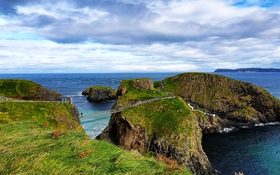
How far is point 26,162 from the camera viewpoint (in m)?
19.1

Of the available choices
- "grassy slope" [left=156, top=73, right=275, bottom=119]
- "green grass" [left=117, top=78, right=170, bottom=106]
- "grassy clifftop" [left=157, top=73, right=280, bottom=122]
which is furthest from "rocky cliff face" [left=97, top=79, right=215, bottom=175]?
"grassy slope" [left=156, top=73, right=275, bottom=119]

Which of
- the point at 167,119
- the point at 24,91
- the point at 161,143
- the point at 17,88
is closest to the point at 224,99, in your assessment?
the point at 167,119

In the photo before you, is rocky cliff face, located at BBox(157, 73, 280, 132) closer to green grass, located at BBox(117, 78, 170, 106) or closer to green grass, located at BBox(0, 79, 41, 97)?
green grass, located at BBox(117, 78, 170, 106)

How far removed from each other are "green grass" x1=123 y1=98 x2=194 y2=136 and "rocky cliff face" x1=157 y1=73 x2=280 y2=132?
32.2 meters

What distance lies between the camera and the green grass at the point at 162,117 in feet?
224

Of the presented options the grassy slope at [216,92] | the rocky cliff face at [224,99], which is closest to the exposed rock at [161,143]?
the rocky cliff face at [224,99]

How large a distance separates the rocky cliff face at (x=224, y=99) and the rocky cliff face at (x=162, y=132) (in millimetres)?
34611

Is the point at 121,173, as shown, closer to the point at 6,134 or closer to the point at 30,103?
the point at 6,134

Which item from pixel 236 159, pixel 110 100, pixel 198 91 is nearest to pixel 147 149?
pixel 236 159

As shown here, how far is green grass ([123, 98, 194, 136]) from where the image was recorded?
68.2 m

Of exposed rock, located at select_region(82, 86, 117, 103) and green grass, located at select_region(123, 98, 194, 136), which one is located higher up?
green grass, located at select_region(123, 98, 194, 136)

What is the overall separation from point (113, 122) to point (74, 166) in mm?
57499

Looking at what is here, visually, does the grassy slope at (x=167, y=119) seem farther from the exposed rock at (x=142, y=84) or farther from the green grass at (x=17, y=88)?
the green grass at (x=17, y=88)

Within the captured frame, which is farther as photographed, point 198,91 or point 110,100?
point 110,100
